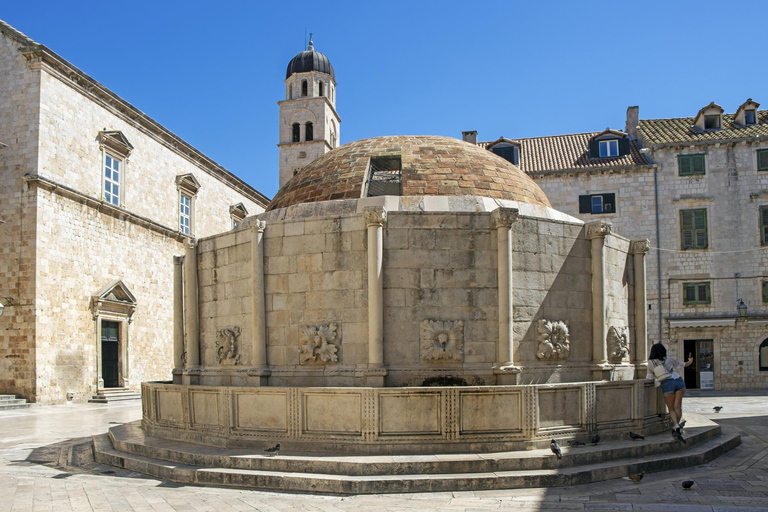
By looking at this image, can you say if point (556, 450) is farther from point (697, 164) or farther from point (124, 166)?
point (697, 164)

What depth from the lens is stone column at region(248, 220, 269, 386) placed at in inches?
427

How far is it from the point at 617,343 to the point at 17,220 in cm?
1985

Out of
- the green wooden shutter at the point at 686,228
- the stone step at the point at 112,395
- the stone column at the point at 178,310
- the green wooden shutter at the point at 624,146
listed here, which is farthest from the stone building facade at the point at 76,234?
the green wooden shutter at the point at 686,228

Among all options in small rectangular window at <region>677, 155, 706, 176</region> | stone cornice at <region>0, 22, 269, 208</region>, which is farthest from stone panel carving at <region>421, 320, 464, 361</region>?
small rectangular window at <region>677, 155, 706, 176</region>

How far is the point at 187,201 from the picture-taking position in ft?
116

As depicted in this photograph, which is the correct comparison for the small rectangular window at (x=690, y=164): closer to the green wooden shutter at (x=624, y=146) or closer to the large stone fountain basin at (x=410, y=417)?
the green wooden shutter at (x=624, y=146)

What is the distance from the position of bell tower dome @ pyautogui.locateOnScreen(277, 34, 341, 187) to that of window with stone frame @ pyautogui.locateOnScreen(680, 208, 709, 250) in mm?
27902

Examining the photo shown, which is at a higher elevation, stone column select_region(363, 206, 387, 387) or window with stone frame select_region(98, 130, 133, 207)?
window with stone frame select_region(98, 130, 133, 207)

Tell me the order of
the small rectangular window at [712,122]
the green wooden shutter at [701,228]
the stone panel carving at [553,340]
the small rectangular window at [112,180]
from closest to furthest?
the stone panel carving at [553,340] < the small rectangular window at [112,180] < the green wooden shutter at [701,228] < the small rectangular window at [712,122]

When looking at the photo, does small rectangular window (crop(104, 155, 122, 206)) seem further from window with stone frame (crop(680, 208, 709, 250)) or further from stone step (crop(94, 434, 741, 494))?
window with stone frame (crop(680, 208, 709, 250))

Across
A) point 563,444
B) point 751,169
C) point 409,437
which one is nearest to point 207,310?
point 409,437

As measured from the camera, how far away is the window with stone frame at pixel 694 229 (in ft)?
105

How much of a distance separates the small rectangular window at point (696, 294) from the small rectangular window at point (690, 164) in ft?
17.3

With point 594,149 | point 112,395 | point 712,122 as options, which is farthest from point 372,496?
point 712,122
